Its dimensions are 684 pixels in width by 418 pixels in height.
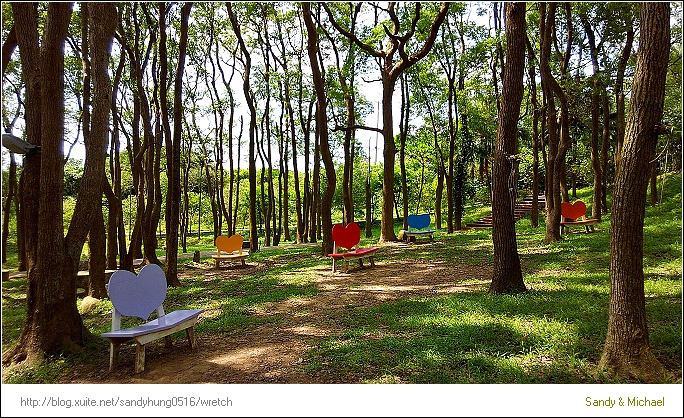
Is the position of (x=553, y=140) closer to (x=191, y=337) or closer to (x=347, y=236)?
(x=347, y=236)

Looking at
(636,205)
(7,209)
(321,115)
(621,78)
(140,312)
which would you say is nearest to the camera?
(636,205)

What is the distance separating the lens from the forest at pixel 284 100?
5.16 meters

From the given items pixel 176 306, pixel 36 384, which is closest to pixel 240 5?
pixel 176 306

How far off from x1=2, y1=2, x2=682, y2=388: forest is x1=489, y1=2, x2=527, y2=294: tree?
49 millimetres

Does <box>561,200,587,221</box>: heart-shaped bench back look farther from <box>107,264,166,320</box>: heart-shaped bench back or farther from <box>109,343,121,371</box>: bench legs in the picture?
<box>109,343,121,371</box>: bench legs

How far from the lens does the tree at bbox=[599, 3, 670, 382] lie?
3543 mm

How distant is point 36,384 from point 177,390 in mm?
1471

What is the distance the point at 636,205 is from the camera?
366 cm

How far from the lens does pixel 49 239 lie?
4965mm

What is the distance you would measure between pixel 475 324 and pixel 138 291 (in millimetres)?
3602

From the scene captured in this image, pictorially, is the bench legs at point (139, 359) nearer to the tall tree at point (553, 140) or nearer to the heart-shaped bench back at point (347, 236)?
the heart-shaped bench back at point (347, 236)

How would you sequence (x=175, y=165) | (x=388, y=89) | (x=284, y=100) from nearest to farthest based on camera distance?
(x=175, y=165)
(x=388, y=89)
(x=284, y=100)

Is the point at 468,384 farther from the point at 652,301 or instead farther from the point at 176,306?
the point at 176,306

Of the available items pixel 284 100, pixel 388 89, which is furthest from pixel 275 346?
pixel 284 100
